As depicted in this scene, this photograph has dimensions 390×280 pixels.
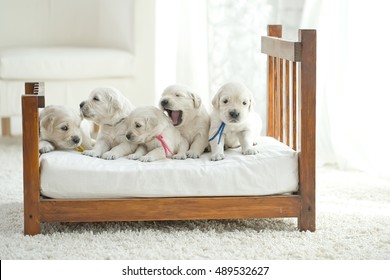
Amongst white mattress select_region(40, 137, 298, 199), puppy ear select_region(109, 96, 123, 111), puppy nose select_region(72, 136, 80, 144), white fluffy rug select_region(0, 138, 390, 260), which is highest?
puppy ear select_region(109, 96, 123, 111)

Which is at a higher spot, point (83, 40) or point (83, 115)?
point (83, 40)

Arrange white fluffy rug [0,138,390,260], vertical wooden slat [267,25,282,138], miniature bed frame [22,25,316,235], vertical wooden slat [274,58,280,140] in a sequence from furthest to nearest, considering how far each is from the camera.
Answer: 1. vertical wooden slat [267,25,282,138]
2. vertical wooden slat [274,58,280,140]
3. miniature bed frame [22,25,316,235]
4. white fluffy rug [0,138,390,260]

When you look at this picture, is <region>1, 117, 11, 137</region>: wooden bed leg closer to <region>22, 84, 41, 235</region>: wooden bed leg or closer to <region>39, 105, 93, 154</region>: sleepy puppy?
<region>39, 105, 93, 154</region>: sleepy puppy

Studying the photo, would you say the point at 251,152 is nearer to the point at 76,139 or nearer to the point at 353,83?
the point at 76,139

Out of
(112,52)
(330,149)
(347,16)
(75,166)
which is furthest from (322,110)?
(75,166)

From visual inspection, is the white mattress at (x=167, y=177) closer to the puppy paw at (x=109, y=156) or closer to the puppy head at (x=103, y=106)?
the puppy paw at (x=109, y=156)

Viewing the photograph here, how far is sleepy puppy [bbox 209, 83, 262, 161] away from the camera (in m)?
2.47

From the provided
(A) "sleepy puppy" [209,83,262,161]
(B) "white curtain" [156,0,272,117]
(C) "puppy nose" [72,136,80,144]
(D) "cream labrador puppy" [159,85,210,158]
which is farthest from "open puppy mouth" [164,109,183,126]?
(B) "white curtain" [156,0,272,117]

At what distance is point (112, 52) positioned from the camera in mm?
4121

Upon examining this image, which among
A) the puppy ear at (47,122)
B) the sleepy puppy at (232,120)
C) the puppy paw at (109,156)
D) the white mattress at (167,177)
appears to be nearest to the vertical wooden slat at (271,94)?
the sleepy puppy at (232,120)

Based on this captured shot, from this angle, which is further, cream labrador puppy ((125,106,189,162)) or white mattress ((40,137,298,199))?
cream labrador puppy ((125,106,189,162))

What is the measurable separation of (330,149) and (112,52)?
1358 mm

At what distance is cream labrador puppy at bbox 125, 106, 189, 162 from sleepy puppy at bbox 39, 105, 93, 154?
0.66 feet
